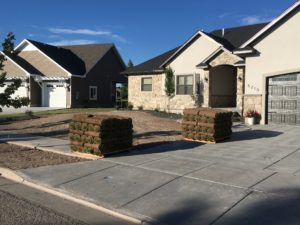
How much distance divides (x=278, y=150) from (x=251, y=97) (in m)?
8.36

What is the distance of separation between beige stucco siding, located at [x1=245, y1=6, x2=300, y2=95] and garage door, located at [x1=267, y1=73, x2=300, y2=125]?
43 cm

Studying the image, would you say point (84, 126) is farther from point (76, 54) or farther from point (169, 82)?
point (76, 54)

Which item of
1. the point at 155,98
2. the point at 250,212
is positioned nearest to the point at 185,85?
the point at 155,98

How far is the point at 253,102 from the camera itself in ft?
62.0

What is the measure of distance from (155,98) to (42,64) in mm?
14246

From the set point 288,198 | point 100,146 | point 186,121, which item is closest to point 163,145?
point 186,121

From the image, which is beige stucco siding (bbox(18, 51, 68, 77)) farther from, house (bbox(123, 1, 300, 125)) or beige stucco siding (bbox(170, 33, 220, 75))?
beige stucco siding (bbox(170, 33, 220, 75))

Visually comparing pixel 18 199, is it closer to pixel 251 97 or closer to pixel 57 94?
pixel 251 97

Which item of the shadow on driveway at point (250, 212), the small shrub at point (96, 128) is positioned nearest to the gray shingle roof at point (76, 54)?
the small shrub at point (96, 128)

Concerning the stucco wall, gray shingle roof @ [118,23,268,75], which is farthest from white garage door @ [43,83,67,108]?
gray shingle roof @ [118,23,268,75]

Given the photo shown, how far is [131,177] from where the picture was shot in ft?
26.8

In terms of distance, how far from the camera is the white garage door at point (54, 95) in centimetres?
3438

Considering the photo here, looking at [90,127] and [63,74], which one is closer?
[90,127]

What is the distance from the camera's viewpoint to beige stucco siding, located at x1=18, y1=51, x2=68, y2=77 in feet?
113
